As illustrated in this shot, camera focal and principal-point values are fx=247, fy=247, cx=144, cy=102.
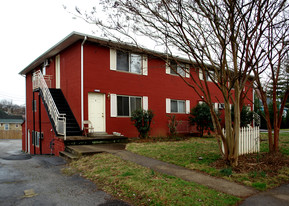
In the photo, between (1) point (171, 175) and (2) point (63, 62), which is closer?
(1) point (171, 175)

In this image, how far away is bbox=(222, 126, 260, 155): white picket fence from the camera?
818 centimetres

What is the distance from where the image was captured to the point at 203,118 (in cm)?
1562

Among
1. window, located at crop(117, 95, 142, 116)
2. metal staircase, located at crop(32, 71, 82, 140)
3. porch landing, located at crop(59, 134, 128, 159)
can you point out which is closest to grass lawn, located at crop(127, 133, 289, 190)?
porch landing, located at crop(59, 134, 128, 159)

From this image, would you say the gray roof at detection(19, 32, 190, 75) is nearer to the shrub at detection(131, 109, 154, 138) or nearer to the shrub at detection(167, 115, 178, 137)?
the shrub at detection(131, 109, 154, 138)

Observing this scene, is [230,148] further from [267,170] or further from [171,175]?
[171,175]

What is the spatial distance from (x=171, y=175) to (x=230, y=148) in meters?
1.91

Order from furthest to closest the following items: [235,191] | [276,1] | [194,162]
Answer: [194,162] < [276,1] < [235,191]

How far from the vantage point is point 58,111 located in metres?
12.3

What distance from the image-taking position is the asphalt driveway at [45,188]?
4645mm

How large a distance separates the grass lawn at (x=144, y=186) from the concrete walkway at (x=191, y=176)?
31 centimetres

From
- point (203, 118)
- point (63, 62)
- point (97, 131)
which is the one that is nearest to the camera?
point (97, 131)

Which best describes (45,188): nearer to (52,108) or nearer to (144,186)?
(144,186)

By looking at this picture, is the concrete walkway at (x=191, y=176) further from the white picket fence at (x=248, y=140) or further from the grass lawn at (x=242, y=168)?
the white picket fence at (x=248, y=140)

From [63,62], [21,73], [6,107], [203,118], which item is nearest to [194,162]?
[203,118]
